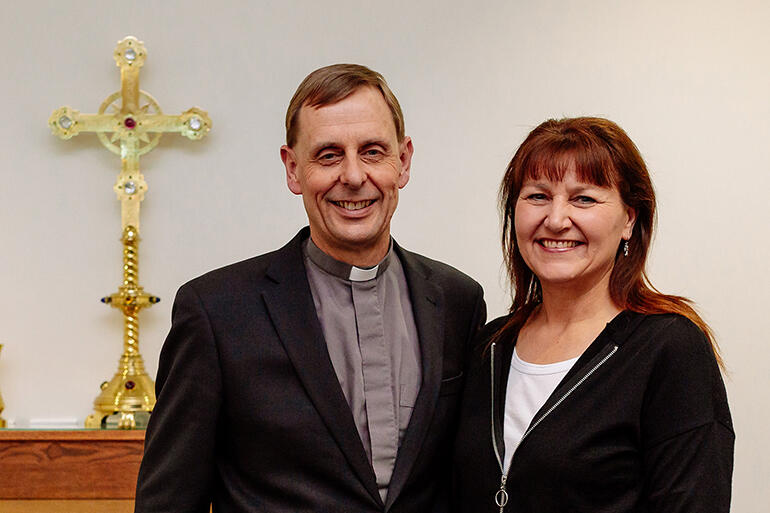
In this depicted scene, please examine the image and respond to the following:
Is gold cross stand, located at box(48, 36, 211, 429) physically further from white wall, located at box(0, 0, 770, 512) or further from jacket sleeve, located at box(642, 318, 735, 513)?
jacket sleeve, located at box(642, 318, 735, 513)

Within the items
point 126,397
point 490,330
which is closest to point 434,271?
point 490,330

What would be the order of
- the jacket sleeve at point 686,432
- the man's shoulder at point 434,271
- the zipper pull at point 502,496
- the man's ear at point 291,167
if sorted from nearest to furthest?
1. the jacket sleeve at point 686,432
2. the zipper pull at point 502,496
3. the man's ear at point 291,167
4. the man's shoulder at point 434,271

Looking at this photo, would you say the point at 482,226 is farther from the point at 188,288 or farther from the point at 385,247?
the point at 188,288

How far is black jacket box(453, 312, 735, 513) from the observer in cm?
164

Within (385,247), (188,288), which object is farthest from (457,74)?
(188,288)

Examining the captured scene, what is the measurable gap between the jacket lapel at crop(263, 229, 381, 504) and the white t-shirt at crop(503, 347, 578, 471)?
274mm

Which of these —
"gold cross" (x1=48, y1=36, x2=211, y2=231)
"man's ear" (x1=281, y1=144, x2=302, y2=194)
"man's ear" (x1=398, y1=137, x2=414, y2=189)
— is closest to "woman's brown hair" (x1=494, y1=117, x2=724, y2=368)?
"man's ear" (x1=398, y1=137, x2=414, y2=189)

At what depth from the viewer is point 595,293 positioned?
1880mm

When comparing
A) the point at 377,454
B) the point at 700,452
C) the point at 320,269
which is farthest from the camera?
the point at 320,269

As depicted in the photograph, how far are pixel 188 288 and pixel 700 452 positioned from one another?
100 centimetres

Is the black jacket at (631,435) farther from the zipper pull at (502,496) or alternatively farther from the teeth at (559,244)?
the teeth at (559,244)

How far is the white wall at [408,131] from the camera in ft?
10.4

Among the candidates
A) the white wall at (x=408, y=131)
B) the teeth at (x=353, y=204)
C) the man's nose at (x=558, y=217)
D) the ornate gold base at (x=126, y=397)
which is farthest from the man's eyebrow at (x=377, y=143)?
the ornate gold base at (x=126, y=397)

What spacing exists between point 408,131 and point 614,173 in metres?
1.49
